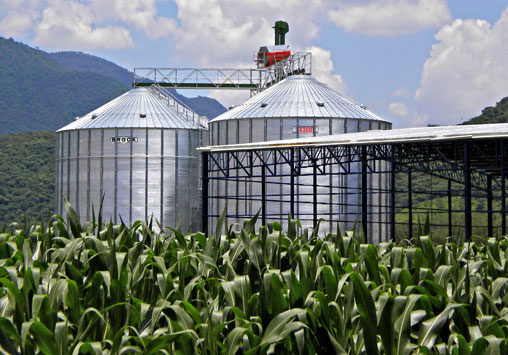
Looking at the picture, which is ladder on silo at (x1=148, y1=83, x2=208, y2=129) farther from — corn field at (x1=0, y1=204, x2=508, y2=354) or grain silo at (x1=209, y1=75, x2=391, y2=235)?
corn field at (x1=0, y1=204, x2=508, y2=354)

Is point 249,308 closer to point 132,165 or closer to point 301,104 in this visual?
point 301,104

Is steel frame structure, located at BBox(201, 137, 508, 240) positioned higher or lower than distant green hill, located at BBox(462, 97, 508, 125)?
lower

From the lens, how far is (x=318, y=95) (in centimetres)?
5291

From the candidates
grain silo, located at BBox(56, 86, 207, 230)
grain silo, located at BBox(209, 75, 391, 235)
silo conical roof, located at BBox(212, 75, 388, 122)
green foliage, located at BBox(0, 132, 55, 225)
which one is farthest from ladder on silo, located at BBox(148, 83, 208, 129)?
green foliage, located at BBox(0, 132, 55, 225)

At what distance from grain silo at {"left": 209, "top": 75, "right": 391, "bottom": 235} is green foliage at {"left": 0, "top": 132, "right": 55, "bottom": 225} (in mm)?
44237

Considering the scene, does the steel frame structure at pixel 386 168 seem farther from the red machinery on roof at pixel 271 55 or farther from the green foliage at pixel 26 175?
the green foliage at pixel 26 175

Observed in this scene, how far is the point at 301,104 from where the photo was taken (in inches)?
2007

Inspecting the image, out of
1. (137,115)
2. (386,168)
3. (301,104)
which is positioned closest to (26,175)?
(137,115)

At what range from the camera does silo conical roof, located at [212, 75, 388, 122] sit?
1975 inches

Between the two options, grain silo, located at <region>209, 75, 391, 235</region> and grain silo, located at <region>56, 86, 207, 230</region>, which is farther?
grain silo, located at <region>56, 86, 207, 230</region>

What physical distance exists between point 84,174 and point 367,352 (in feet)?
164

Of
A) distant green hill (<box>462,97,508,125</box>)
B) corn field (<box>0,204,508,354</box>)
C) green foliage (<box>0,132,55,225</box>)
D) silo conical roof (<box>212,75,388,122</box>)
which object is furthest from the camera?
green foliage (<box>0,132,55,225</box>)

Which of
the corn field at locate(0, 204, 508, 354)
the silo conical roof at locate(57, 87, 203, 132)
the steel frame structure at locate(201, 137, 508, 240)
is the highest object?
the silo conical roof at locate(57, 87, 203, 132)

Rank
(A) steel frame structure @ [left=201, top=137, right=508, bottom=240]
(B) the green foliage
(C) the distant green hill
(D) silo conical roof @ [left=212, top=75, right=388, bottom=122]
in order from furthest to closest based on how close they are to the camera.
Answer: (B) the green foliage < (C) the distant green hill < (D) silo conical roof @ [left=212, top=75, right=388, bottom=122] < (A) steel frame structure @ [left=201, top=137, right=508, bottom=240]
